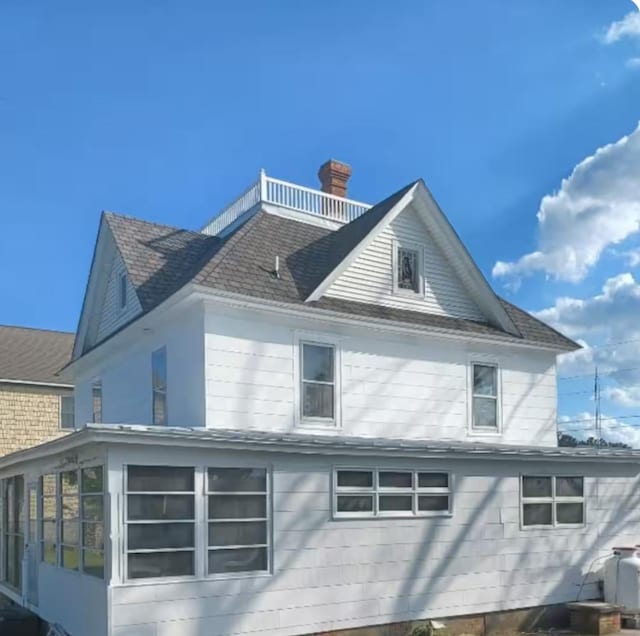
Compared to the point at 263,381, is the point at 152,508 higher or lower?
lower

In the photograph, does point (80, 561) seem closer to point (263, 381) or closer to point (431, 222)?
point (263, 381)

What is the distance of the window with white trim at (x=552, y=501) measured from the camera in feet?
43.9

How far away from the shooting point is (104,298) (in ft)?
54.5

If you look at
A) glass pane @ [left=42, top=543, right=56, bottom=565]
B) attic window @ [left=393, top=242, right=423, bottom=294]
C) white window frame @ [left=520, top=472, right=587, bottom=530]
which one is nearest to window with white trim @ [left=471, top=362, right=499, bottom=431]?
white window frame @ [left=520, top=472, right=587, bottom=530]

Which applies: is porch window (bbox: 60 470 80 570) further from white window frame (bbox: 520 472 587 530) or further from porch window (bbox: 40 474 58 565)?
white window frame (bbox: 520 472 587 530)

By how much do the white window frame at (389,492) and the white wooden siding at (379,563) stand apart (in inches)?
3.5

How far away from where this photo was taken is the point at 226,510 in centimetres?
1030

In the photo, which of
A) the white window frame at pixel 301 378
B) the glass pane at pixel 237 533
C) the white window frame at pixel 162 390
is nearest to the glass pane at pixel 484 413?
the white window frame at pixel 301 378

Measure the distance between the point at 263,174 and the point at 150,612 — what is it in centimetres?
952

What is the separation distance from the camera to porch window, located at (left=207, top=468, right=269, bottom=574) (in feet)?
33.3

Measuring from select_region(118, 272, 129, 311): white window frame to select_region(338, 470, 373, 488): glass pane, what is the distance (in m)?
6.21

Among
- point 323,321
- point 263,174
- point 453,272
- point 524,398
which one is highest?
point 263,174

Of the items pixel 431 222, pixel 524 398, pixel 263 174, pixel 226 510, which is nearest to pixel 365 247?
pixel 431 222

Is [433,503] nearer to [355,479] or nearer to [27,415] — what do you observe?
[355,479]
